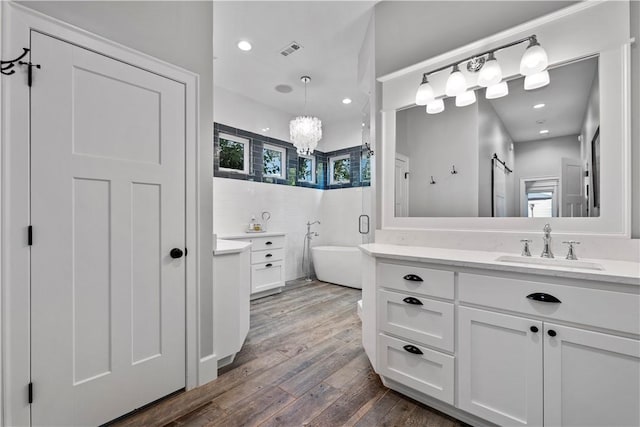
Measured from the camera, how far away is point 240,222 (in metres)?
4.16

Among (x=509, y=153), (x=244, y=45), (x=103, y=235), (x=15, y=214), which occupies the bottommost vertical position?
(x=103, y=235)

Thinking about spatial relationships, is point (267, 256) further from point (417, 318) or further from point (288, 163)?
point (417, 318)

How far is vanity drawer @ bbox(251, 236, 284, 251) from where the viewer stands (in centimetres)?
389

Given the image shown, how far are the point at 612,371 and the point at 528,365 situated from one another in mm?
286

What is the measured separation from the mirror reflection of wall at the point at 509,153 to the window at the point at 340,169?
2909 millimetres

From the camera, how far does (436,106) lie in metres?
2.15

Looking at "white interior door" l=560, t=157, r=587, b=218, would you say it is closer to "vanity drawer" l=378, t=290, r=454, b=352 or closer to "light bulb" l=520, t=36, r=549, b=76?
"light bulb" l=520, t=36, r=549, b=76

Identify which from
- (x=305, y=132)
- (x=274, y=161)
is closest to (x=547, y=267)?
(x=305, y=132)

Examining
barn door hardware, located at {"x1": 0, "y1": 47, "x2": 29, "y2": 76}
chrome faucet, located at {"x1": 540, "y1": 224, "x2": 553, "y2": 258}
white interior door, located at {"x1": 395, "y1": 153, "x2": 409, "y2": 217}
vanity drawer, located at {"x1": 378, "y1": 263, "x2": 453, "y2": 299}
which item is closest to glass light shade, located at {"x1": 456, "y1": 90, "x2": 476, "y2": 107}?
white interior door, located at {"x1": 395, "y1": 153, "x2": 409, "y2": 217}

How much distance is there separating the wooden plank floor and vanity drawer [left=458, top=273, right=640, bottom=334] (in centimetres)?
76

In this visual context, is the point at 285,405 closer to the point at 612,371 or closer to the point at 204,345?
the point at 204,345

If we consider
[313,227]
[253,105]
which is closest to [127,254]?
[253,105]

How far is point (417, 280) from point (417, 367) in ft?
1.74

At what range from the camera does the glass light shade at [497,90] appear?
1852 mm
